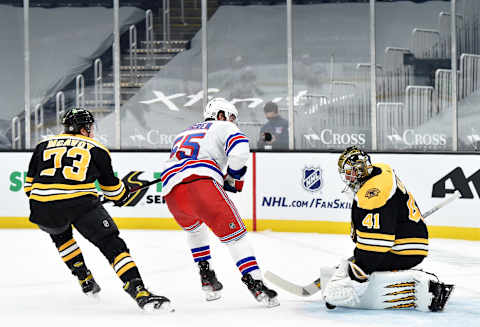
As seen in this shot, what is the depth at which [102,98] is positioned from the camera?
28.1 feet

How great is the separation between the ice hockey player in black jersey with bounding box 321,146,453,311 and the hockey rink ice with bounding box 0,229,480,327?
0.27 ft

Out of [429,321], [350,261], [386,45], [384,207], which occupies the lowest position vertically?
[429,321]

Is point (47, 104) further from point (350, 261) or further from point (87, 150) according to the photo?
point (350, 261)

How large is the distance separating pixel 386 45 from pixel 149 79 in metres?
2.65

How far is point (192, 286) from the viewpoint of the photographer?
4648 millimetres

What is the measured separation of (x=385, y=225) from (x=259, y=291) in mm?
756

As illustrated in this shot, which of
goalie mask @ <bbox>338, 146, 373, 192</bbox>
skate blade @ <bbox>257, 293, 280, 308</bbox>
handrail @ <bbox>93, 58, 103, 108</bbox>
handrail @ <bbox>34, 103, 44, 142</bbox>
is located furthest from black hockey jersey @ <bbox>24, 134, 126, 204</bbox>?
handrail @ <bbox>34, 103, 44, 142</bbox>

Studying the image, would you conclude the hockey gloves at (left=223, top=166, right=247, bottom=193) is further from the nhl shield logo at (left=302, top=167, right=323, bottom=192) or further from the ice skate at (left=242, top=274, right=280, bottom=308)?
the nhl shield logo at (left=302, top=167, right=323, bottom=192)

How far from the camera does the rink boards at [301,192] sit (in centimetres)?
665

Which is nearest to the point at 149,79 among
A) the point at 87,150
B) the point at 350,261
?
the point at 87,150

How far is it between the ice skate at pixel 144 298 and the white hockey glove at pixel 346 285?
2.62 feet

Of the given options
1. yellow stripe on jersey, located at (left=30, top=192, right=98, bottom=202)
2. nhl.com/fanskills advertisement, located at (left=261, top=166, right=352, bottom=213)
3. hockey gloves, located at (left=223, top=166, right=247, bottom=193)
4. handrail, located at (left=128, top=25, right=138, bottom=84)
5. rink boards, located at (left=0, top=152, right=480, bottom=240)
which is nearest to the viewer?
yellow stripe on jersey, located at (left=30, top=192, right=98, bottom=202)

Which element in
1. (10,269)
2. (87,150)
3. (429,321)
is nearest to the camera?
(429,321)

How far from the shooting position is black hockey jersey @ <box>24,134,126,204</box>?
392cm
